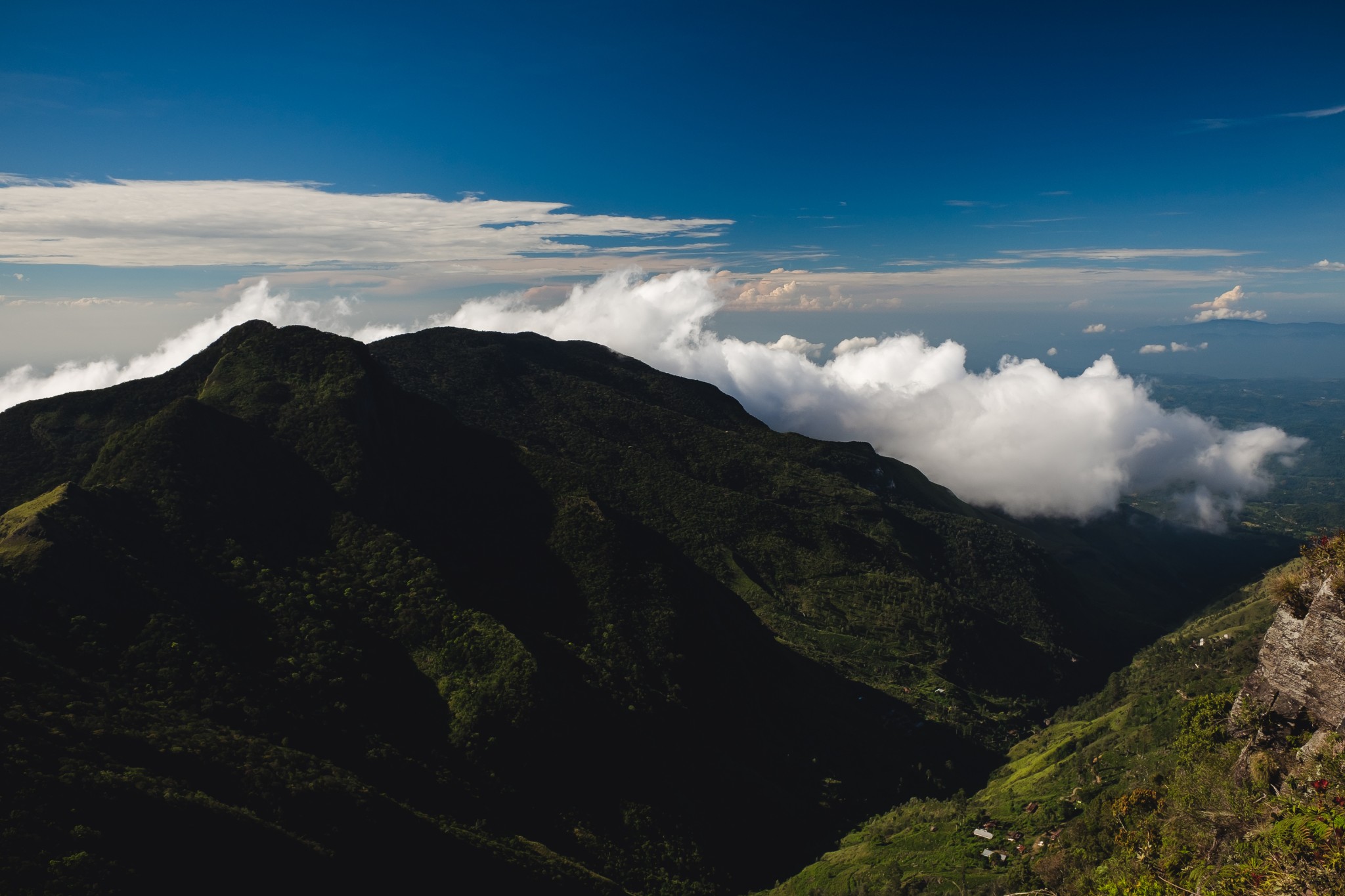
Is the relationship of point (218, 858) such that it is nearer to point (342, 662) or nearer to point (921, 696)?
point (342, 662)

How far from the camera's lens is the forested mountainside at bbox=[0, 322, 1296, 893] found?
66.1 metres

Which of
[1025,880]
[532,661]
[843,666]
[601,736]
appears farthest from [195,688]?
[843,666]

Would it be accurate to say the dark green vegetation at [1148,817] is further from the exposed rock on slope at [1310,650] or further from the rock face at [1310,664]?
the rock face at [1310,664]

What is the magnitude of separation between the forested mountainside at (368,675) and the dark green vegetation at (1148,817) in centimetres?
1641

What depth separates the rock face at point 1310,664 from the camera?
132 feet

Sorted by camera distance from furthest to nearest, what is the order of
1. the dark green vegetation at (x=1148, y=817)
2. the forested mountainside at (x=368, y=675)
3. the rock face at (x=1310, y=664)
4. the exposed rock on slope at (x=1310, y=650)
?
the forested mountainside at (x=368, y=675) < the exposed rock on slope at (x=1310, y=650) < the rock face at (x=1310, y=664) < the dark green vegetation at (x=1148, y=817)

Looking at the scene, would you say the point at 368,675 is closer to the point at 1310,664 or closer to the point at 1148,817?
the point at 1148,817

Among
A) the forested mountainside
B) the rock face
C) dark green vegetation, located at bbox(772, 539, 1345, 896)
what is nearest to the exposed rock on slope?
the rock face

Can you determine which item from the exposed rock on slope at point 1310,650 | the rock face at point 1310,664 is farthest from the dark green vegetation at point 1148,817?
the rock face at point 1310,664

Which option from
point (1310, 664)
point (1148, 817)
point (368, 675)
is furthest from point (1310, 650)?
point (368, 675)

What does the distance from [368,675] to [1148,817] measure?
95757mm

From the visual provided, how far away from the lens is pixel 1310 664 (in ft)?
138

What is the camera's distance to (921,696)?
184625 millimetres

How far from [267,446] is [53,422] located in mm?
41380
